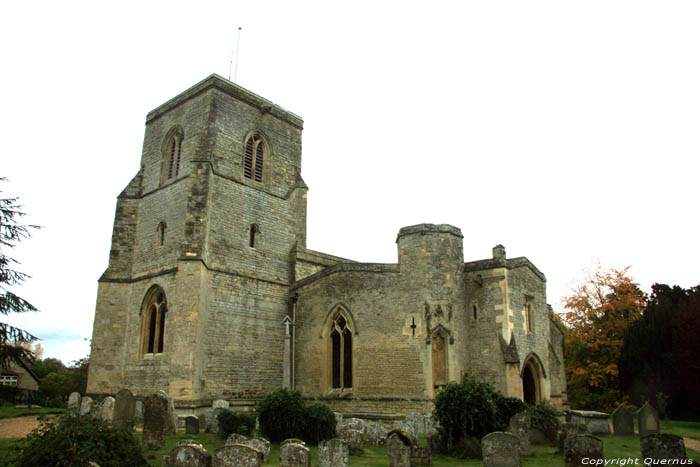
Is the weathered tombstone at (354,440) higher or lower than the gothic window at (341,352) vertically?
lower

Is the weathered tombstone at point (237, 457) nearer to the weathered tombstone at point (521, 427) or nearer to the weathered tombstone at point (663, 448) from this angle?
the weathered tombstone at point (663, 448)

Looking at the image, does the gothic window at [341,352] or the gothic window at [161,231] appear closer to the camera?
the gothic window at [341,352]

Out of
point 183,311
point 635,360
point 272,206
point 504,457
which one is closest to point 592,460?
point 504,457

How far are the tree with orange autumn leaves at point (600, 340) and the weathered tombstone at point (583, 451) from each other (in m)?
20.8

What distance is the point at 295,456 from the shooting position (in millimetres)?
9031

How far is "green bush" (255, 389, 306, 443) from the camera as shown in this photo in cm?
1395

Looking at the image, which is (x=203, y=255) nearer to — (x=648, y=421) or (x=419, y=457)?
(x=419, y=457)

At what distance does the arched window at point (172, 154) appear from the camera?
22203mm

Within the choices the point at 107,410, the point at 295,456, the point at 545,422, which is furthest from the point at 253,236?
the point at 295,456

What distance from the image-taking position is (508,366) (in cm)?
1714

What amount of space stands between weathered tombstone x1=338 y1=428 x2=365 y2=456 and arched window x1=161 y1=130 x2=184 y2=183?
13.9 m

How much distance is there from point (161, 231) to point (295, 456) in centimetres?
1432

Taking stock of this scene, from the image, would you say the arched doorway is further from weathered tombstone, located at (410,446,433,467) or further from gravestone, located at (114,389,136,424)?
gravestone, located at (114,389,136,424)

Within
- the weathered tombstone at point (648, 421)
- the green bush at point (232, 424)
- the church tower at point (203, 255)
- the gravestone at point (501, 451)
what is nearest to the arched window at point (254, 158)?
the church tower at point (203, 255)
